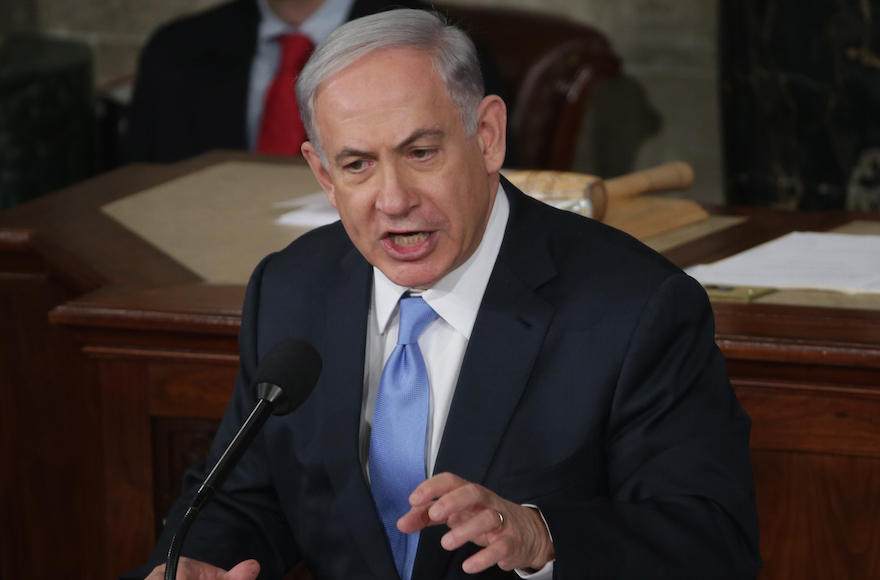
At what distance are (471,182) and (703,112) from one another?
12.5ft

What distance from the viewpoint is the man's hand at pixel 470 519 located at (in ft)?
4.08

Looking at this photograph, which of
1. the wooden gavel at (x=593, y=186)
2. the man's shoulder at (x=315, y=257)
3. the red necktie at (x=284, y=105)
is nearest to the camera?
the man's shoulder at (x=315, y=257)

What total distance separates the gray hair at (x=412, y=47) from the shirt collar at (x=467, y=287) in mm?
179

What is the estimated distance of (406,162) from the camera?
1.52 m

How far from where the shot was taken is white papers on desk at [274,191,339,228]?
8.40ft

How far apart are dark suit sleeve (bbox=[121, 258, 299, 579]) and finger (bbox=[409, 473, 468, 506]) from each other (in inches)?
19.2

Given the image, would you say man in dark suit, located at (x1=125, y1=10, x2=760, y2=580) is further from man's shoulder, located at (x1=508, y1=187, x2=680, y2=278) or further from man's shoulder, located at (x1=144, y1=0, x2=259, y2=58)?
man's shoulder, located at (x1=144, y1=0, x2=259, y2=58)

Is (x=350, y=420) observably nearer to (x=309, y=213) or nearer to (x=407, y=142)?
(x=407, y=142)

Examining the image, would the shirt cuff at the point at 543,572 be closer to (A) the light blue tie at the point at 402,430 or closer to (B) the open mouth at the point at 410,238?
(A) the light blue tie at the point at 402,430

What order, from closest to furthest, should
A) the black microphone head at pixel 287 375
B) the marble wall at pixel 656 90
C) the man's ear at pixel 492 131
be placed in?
the black microphone head at pixel 287 375 → the man's ear at pixel 492 131 → the marble wall at pixel 656 90

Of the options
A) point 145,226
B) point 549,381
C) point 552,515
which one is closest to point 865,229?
point 549,381

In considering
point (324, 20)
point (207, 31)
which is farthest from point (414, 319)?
point (207, 31)

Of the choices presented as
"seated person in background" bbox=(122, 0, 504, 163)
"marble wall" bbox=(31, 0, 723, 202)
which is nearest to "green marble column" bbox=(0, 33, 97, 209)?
"seated person in background" bbox=(122, 0, 504, 163)

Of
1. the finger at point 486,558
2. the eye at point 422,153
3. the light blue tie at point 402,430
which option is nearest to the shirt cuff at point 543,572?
the finger at point 486,558
